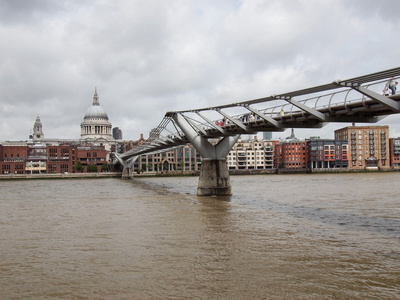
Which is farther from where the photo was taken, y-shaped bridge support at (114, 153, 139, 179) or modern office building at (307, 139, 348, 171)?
modern office building at (307, 139, 348, 171)

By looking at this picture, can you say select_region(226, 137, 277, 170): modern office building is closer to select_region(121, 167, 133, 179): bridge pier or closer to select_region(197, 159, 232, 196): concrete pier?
select_region(121, 167, 133, 179): bridge pier

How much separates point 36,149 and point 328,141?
94.9 m

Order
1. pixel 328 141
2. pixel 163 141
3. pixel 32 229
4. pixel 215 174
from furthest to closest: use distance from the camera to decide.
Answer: pixel 328 141, pixel 163 141, pixel 215 174, pixel 32 229

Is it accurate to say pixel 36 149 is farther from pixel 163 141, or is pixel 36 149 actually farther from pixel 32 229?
pixel 32 229

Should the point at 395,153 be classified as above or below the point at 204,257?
above

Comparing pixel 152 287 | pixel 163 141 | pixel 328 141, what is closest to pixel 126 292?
pixel 152 287

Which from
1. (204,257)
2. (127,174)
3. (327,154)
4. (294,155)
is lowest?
(204,257)

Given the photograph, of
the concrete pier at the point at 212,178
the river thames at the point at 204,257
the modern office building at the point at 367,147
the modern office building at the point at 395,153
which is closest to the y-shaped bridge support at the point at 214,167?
the concrete pier at the point at 212,178

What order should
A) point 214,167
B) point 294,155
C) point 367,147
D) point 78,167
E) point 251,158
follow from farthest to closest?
point 251,158, point 367,147, point 294,155, point 78,167, point 214,167

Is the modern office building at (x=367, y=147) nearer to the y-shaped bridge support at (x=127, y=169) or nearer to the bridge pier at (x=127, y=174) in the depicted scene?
the y-shaped bridge support at (x=127, y=169)

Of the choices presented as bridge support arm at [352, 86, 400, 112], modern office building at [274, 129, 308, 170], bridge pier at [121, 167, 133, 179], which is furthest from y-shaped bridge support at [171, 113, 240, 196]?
modern office building at [274, 129, 308, 170]

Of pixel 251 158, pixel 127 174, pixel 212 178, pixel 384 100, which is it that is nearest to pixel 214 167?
pixel 212 178

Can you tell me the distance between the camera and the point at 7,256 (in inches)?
585

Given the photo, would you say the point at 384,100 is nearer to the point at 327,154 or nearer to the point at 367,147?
the point at 327,154
